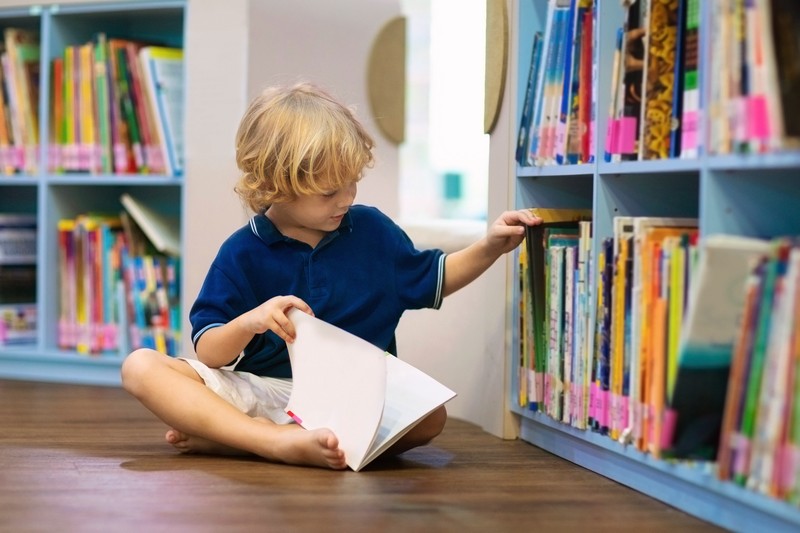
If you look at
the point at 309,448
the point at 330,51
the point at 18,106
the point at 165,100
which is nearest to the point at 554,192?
the point at 309,448

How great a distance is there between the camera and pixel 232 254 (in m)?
1.64

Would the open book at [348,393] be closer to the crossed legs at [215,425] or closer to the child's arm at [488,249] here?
the crossed legs at [215,425]

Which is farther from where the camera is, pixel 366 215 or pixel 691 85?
pixel 366 215

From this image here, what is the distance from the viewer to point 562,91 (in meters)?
1.62

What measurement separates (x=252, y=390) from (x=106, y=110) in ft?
3.73

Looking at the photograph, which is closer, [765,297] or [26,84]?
[765,297]

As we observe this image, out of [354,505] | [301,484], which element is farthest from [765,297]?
[301,484]

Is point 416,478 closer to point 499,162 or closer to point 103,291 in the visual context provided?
point 499,162

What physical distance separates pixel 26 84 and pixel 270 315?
145 centimetres

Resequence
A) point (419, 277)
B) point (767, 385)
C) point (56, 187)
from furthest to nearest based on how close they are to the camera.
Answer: point (56, 187)
point (419, 277)
point (767, 385)

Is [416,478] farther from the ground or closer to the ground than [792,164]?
closer to the ground

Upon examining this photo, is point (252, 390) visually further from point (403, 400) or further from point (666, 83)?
point (666, 83)

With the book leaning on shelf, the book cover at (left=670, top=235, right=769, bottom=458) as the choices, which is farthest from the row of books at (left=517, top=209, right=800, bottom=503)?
the book leaning on shelf

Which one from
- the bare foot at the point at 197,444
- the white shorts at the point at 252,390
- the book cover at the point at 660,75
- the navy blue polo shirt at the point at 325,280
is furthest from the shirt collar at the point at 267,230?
the book cover at the point at 660,75
